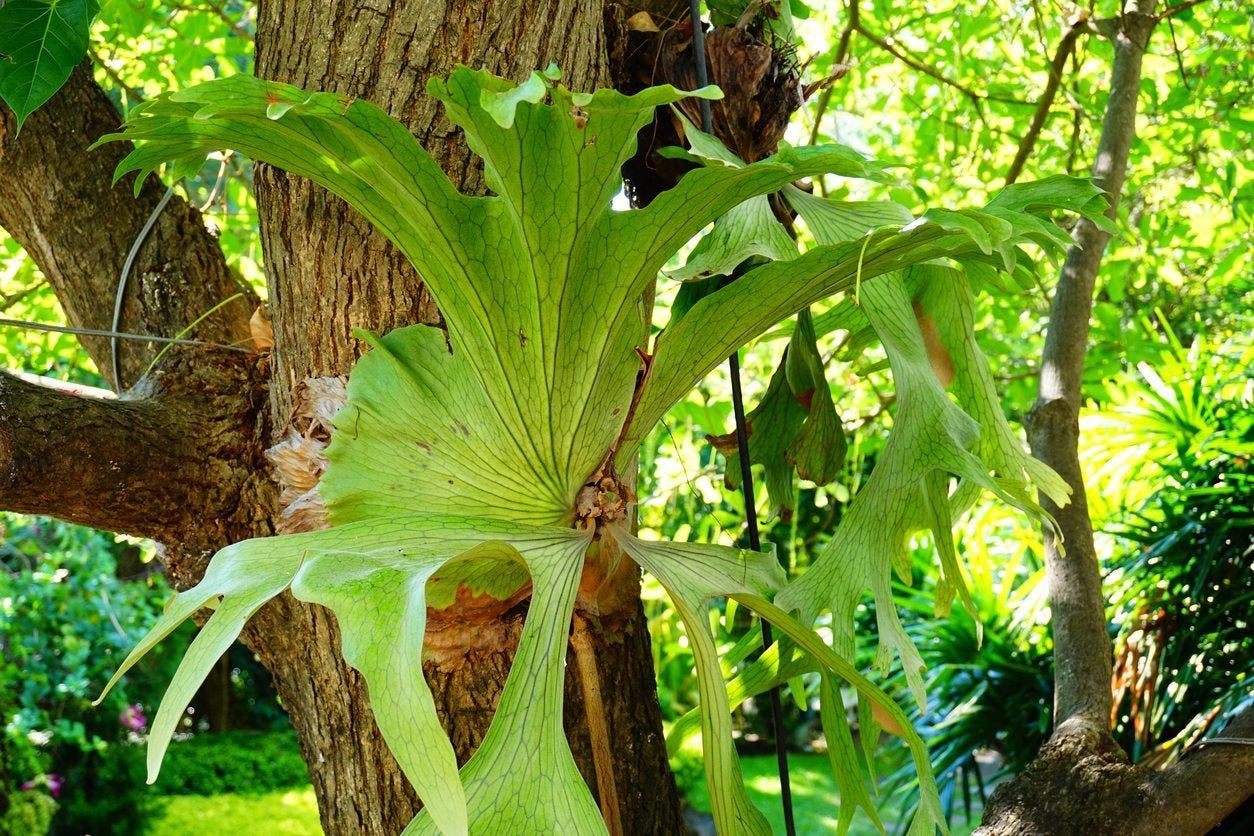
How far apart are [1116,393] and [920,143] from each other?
102 centimetres

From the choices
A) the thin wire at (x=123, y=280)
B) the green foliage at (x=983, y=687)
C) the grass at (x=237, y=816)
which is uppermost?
the thin wire at (x=123, y=280)

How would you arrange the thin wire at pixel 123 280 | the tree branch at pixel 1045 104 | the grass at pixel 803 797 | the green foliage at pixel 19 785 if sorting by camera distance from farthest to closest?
the grass at pixel 803 797 → the green foliage at pixel 19 785 → the tree branch at pixel 1045 104 → the thin wire at pixel 123 280

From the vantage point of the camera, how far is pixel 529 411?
0.84 metres

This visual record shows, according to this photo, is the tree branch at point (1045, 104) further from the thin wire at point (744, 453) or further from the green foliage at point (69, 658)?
the green foliage at point (69, 658)

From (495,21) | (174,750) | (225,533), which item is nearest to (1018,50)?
(495,21)

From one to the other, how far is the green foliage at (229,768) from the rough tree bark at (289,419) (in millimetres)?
4886

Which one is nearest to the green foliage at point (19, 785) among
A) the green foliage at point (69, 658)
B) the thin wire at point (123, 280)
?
the green foliage at point (69, 658)

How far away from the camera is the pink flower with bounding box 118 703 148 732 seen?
506cm

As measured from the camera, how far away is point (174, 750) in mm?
5695

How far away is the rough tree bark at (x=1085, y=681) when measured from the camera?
0.97 metres

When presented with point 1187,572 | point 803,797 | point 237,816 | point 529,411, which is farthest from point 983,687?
point 237,816

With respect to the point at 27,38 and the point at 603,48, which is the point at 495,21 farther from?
the point at 27,38

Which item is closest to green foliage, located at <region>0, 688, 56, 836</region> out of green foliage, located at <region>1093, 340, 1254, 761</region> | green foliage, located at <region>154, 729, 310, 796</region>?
green foliage, located at <region>154, 729, 310, 796</region>

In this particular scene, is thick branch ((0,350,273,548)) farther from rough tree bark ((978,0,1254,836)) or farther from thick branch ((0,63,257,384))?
rough tree bark ((978,0,1254,836))
